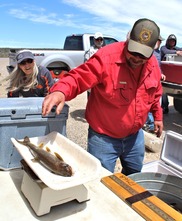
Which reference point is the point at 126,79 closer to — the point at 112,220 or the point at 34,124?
the point at 34,124

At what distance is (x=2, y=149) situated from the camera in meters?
1.91

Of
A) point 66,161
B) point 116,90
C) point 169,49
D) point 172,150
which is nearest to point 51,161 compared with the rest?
point 66,161

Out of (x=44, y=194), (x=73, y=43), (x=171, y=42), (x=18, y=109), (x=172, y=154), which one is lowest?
(x=172, y=154)

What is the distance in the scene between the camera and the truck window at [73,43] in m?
11.3

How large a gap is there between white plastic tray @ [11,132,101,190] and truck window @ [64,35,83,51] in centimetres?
970

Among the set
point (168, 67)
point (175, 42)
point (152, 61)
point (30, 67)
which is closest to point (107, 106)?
point (152, 61)

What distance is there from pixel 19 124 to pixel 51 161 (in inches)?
19.2

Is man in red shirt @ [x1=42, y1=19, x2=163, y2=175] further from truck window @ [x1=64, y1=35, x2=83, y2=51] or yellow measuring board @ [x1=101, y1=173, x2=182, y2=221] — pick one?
truck window @ [x1=64, y1=35, x2=83, y2=51]

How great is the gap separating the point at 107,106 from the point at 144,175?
0.62 m

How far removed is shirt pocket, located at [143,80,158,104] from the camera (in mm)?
2377

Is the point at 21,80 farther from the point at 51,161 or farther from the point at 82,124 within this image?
the point at 82,124

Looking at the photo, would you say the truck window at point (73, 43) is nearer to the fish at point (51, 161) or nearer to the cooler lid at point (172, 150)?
the cooler lid at point (172, 150)

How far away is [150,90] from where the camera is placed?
243 centimetres

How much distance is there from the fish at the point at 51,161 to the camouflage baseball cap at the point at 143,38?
0.95m
